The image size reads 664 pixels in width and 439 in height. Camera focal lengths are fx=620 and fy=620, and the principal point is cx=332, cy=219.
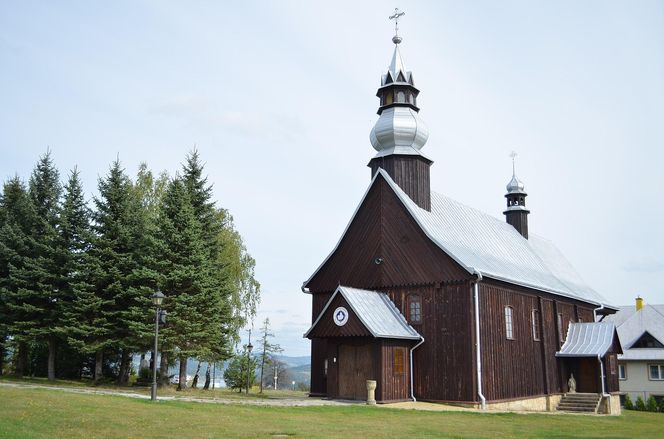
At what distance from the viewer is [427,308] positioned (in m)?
25.8

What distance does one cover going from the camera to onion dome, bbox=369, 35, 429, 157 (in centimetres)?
2914

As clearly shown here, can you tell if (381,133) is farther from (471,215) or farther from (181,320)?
(181,320)

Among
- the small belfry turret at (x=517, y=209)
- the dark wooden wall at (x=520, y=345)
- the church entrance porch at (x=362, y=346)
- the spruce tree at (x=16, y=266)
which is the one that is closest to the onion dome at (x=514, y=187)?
the small belfry turret at (x=517, y=209)

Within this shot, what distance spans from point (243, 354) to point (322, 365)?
5978 mm

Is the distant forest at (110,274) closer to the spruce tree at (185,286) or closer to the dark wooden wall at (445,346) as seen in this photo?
the spruce tree at (185,286)

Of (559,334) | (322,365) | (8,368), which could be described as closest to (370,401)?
(322,365)

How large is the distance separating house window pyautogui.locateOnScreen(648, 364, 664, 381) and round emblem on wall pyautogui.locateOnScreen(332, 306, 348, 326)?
32078 millimetres

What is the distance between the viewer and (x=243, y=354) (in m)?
32.8

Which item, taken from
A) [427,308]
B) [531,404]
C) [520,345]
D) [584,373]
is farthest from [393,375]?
[584,373]

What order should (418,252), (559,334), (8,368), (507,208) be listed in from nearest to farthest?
(418,252)
(559,334)
(8,368)
(507,208)

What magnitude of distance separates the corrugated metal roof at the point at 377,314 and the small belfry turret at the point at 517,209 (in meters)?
17.2

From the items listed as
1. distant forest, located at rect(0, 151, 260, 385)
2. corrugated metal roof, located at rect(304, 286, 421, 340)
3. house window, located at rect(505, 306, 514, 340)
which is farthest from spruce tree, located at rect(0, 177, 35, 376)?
house window, located at rect(505, 306, 514, 340)

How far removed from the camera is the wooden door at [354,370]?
78.7 ft

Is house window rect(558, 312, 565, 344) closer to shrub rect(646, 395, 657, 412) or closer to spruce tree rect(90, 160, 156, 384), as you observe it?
shrub rect(646, 395, 657, 412)
